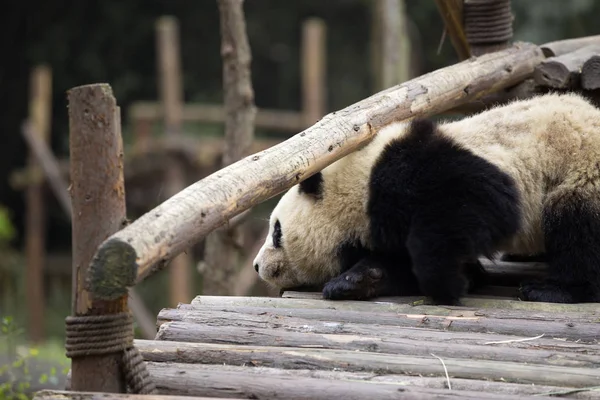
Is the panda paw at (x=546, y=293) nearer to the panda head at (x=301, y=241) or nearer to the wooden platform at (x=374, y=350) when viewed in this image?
the wooden platform at (x=374, y=350)

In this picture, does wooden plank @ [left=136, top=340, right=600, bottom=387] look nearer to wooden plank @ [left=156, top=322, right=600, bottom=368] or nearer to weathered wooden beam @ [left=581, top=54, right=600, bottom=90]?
wooden plank @ [left=156, top=322, right=600, bottom=368]

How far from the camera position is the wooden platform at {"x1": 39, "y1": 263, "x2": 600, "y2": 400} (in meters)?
2.68

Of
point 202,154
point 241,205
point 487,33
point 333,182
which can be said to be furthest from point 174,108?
point 241,205

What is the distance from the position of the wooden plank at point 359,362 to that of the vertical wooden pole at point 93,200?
0.35 metres

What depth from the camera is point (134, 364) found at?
8.75 feet

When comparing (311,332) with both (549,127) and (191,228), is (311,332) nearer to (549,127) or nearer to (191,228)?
(191,228)

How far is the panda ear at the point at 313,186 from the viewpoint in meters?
4.01

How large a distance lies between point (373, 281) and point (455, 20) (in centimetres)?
214

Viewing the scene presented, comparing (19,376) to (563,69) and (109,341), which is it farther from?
(563,69)

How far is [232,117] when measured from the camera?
5.63 meters

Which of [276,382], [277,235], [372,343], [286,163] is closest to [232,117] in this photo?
[277,235]

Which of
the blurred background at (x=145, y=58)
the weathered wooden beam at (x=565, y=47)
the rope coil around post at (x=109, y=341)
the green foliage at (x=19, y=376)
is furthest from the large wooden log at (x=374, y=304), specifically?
the blurred background at (x=145, y=58)

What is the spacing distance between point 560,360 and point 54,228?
1432 centimetres

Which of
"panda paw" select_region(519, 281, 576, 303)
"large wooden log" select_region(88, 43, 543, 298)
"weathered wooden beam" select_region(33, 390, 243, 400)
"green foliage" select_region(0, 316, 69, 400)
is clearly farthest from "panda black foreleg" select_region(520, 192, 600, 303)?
"green foliage" select_region(0, 316, 69, 400)
